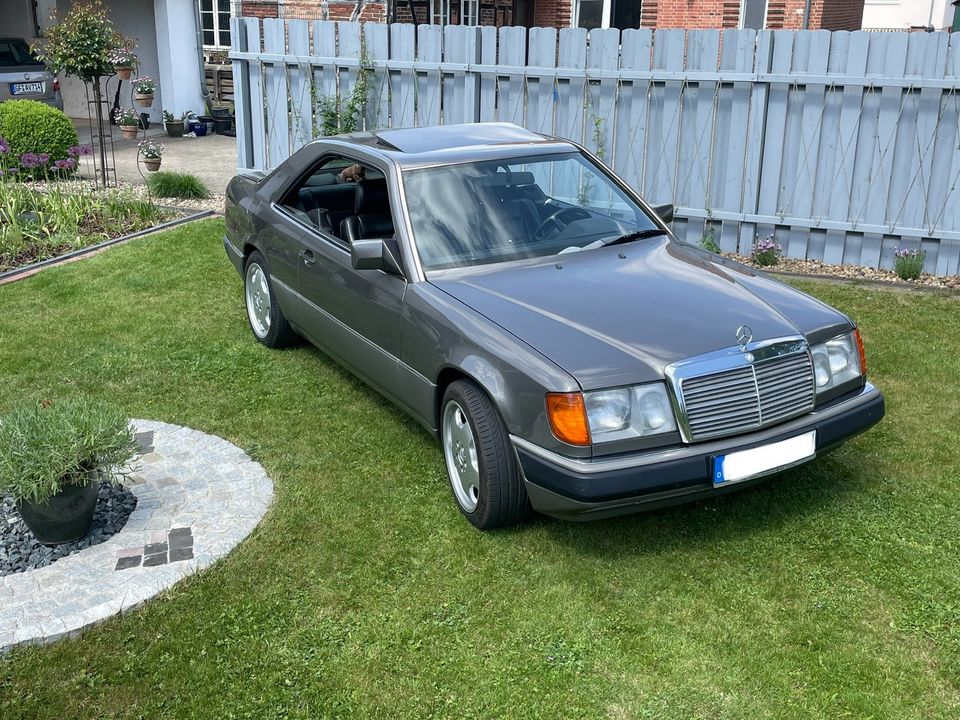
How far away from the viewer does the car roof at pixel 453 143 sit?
221 inches

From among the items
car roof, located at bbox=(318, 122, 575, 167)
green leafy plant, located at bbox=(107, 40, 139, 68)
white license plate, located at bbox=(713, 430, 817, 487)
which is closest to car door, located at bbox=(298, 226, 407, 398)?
car roof, located at bbox=(318, 122, 575, 167)

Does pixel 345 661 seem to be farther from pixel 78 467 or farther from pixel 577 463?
pixel 78 467

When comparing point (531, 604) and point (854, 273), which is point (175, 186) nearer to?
point (854, 273)

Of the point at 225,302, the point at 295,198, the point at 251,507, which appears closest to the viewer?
the point at 251,507

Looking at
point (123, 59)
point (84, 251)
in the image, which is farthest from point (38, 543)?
point (123, 59)

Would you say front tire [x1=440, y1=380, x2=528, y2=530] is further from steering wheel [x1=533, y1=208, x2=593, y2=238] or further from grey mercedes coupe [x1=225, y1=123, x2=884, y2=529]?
steering wheel [x1=533, y1=208, x2=593, y2=238]

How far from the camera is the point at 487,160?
5.62 m

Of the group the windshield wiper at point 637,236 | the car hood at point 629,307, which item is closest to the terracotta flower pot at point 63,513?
the car hood at point 629,307

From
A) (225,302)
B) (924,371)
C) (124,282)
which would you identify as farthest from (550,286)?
(124,282)

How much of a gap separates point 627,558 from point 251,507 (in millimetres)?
1806

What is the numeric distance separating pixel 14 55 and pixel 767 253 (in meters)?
13.9

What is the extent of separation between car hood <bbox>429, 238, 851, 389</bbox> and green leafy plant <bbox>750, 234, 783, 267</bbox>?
12.6 feet

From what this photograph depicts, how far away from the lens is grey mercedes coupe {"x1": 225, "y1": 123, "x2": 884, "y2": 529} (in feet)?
13.5

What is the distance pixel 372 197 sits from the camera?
6.02 m
